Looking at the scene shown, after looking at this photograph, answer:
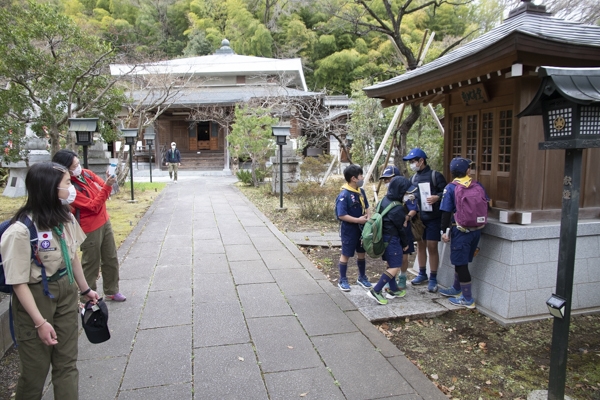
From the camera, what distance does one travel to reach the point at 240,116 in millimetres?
15727

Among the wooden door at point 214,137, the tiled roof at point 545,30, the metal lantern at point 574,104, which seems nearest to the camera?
the metal lantern at point 574,104

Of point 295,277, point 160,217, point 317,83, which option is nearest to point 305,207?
point 160,217

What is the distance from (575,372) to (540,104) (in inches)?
87.1

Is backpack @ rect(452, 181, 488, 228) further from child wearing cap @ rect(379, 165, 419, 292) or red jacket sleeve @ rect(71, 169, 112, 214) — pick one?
red jacket sleeve @ rect(71, 169, 112, 214)

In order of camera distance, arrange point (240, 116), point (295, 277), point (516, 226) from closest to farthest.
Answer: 1. point (516, 226)
2. point (295, 277)
3. point (240, 116)

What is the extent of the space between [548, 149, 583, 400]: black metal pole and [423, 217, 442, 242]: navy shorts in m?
2.09

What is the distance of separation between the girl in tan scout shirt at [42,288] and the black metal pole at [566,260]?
10.2 ft

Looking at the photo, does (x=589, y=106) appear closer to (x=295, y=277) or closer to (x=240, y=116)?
(x=295, y=277)

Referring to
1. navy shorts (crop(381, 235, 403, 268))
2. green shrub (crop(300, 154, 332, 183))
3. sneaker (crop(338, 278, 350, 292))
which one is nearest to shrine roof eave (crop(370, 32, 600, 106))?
navy shorts (crop(381, 235, 403, 268))

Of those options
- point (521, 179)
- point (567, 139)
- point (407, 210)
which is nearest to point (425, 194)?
point (407, 210)

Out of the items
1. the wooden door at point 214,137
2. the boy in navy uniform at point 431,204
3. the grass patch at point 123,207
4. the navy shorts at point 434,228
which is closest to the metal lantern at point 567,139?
the boy in navy uniform at point 431,204

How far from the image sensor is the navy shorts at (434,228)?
487cm

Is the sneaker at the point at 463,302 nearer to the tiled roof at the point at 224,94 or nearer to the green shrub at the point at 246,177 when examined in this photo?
the green shrub at the point at 246,177

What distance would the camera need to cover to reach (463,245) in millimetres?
4352
